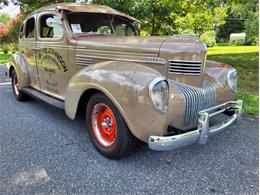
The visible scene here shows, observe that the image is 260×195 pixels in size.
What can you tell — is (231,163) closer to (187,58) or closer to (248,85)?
(187,58)

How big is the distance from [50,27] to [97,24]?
82cm

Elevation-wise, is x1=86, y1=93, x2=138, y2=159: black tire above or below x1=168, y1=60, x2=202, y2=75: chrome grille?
below

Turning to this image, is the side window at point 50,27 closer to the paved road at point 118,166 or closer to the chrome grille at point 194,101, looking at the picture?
the paved road at point 118,166

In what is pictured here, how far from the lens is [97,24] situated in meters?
4.28

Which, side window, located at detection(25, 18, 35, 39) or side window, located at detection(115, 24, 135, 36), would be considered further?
side window, located at detection(25, 18, 35, 39)

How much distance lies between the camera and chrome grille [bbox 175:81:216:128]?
287 cm

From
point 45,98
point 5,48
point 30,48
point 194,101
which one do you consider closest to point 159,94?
point 194,101

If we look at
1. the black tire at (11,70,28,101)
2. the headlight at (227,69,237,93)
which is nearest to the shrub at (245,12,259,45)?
the headlight at (227,69,237,93)

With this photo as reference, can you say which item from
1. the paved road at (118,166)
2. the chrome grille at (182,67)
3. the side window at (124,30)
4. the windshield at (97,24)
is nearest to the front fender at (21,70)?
the paved road at (118,166)

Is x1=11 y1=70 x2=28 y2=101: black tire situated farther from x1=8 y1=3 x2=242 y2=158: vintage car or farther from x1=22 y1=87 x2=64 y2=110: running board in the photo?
x1=8 y1=3 x2=242 y2=158: vintage car

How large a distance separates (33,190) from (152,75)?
167 cm

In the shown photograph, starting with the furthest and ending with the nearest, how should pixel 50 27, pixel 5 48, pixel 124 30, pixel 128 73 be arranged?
pixel 5 48, pixel 124 30, pixel 50 27, pixel 128 73

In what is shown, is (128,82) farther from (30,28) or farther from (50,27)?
(30,28)

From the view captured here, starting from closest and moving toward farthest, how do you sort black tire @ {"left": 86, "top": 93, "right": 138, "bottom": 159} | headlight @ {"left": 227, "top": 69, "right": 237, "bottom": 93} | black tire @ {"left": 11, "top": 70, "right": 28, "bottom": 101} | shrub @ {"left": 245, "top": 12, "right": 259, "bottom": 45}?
black tire @ {"left": 86, "top": 93, "right": 138, "bottom": 159} → headlight @ {"left": 227, "top": 69, "right": 237, "bottom": 93} → black tire @ {"left": 11, "top": 70, "right": 28, "bottom": 101} → shrub @ {"left": 245, "top": 12, "right": 259, "bottom": 45}
